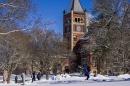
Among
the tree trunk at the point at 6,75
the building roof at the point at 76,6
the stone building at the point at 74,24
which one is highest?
the building roof at the point at 76,6

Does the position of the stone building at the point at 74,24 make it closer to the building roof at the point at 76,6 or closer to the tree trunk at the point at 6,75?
the building roof at the point at 76,6

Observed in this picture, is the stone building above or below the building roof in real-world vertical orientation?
below

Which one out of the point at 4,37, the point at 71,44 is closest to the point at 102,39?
the point at 4,37

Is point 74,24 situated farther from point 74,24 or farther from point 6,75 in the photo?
point 6,75

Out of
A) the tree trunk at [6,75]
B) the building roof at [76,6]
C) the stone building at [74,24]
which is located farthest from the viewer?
the building roof at [76,6]

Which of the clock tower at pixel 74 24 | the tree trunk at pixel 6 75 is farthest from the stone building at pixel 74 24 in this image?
the tree trunk at pixel 6 75

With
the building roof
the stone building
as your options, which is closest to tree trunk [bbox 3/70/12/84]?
the stone building

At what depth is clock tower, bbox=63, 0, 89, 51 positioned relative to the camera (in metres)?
145

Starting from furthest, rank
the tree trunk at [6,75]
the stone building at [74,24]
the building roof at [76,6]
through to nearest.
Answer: the building roof at [76,6]
the stone building at [74,24]
the tree trunk at [6,75]

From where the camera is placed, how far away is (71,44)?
14125 cm

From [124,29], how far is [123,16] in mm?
1374

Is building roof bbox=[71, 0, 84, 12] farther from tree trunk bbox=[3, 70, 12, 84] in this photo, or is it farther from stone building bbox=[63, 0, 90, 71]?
tree trunk bbox=[3, 70, 12, 84]

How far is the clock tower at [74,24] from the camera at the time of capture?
14540 centimetres

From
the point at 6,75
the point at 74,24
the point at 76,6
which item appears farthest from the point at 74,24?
the point at 6,75
